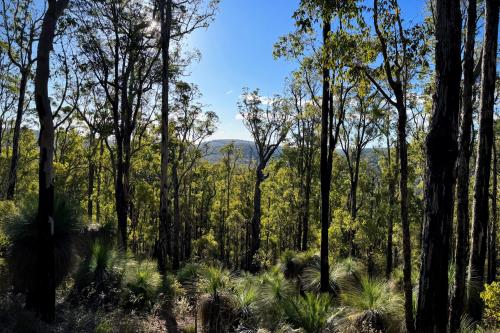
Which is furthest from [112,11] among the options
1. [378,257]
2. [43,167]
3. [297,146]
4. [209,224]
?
[209,224]

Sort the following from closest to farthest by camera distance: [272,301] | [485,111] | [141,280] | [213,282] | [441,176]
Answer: [441,176] < [485,111] < [213,282] < [272,301] < [141,280]

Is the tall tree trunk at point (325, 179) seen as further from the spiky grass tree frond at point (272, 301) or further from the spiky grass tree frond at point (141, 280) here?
the spiky grass tree frond at point (141, 280)

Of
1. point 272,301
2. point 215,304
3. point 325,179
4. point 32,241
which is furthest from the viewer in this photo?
point 325,179

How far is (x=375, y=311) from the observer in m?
7.63

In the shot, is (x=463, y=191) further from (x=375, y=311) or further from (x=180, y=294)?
(x=180, y=294)

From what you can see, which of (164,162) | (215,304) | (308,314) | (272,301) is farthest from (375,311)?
(164,162)

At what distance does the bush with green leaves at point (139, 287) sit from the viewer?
9734 millimetres

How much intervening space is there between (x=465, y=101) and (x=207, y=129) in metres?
22.9

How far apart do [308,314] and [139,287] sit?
477 cm

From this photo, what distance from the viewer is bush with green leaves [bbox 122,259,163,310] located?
973 centimetres

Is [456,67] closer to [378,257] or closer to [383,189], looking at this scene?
[383,189]

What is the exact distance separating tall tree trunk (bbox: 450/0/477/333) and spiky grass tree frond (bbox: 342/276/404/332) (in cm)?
97

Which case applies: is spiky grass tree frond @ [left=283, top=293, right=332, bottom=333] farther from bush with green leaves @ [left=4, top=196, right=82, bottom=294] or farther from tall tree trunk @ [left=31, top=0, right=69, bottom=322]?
bush with green leaves @ [left=4, top=196, right=82, bottom=294]

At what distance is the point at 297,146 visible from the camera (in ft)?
96.0
